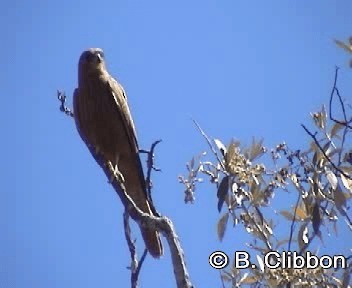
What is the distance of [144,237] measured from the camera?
344cm

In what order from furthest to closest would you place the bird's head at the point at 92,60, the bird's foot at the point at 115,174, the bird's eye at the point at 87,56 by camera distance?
the bird's eye at the point at 87,56 < the bird's head at the point at 92,60 < the bird's foot at the point at 115,174

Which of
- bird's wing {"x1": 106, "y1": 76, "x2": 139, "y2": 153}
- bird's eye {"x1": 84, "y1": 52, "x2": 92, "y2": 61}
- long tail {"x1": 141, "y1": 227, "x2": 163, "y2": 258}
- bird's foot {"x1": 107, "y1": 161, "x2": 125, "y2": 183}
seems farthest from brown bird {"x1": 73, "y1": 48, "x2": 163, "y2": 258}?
long tail {"x1": 141, "y1": 227, "x2": 163, "y2": 258}

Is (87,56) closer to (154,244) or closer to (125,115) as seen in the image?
(125,115)

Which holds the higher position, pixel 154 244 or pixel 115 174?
pixel 115 174

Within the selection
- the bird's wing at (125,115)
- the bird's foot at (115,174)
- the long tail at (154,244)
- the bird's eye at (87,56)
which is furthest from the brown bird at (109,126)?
the long tail at (154,244)

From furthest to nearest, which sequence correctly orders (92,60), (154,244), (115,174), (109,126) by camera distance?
(92,60)
(109,126)
(115,174)
(154,244)

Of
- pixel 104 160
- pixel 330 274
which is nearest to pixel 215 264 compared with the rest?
pixel 330 274

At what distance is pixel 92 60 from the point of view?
15.9 ft

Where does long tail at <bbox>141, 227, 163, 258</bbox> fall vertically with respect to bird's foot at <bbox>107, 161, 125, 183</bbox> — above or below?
below

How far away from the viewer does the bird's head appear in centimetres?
477

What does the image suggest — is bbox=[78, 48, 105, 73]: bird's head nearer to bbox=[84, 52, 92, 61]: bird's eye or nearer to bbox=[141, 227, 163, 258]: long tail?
bbox=[84, 52, 92, 61]: bird's eye

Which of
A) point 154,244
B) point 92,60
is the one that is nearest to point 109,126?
point 92,60

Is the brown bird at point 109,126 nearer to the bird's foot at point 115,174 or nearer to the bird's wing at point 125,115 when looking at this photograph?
the bird's wing at point 125,115

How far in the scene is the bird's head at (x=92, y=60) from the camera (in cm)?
477
